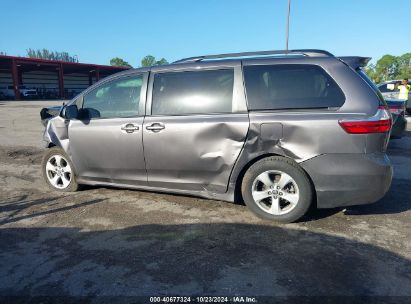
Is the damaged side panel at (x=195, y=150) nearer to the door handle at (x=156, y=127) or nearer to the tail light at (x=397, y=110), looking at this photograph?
the door handle at (x=156, y=127)

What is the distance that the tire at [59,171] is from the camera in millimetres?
5066

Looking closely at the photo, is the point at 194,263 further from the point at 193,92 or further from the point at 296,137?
the point at 193,92

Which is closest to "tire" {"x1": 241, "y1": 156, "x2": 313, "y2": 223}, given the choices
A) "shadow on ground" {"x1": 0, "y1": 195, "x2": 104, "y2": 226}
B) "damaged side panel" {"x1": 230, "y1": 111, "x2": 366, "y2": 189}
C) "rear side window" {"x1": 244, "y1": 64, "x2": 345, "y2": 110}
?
"damaged side panel" {"x1": 230, "y1": 111, "x2": 366, "y2": 189}

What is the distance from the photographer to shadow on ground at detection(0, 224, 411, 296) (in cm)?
269

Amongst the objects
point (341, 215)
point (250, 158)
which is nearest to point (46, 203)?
point (250, 158)

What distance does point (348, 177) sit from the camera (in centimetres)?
359

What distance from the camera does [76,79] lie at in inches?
2482

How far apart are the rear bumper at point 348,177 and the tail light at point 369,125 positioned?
→ 25 cm

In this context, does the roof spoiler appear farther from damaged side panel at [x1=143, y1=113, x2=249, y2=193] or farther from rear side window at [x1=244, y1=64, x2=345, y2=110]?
damaged side panel at [x1=143, y1=113, x2=249, y2=193]

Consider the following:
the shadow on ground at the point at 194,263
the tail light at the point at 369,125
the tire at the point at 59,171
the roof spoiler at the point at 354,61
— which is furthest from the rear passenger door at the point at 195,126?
the tire at the point at 59,171

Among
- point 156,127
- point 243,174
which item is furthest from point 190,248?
point 156,127

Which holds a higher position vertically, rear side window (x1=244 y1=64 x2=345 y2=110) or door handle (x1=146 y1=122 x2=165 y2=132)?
rear side window (x1=244 y1=64 x2=345 y2=110)

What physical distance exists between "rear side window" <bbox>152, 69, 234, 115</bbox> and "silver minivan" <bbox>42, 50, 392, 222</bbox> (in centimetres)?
1

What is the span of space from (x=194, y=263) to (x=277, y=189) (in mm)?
1325
